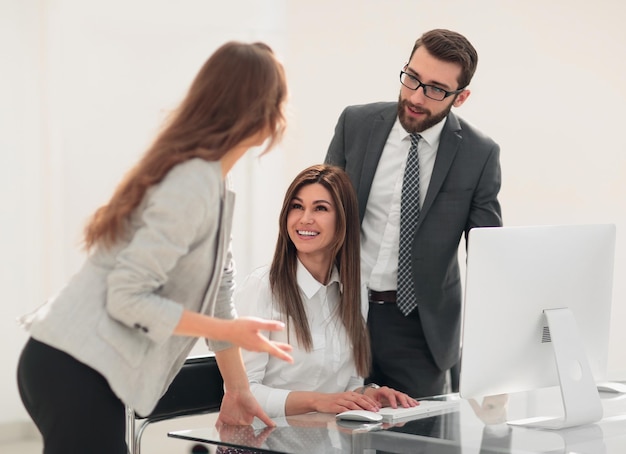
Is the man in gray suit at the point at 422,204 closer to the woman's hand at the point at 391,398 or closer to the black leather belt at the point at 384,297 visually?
the black leather belt at the point at 384,297

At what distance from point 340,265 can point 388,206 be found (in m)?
0.30

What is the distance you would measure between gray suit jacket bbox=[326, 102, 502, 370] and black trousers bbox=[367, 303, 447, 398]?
5cm

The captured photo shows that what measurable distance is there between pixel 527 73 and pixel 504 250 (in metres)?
2.64

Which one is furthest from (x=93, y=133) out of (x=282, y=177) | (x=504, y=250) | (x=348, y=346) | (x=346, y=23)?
(x=504, y=250)

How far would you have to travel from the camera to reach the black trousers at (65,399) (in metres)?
1.64

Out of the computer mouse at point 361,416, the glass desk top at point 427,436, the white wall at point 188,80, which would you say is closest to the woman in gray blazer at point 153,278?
the glass desk top at point 427,436

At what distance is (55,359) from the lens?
5.38 feet

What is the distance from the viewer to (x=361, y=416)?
6.84 feet

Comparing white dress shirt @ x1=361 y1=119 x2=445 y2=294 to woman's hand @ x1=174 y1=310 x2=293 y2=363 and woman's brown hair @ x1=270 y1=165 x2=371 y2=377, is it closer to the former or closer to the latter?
woman's brown hair @ x1=270 y1=165 x2=371 y2=377

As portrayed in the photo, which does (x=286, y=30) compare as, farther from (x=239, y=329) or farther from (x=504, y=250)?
(x=239, y=329)

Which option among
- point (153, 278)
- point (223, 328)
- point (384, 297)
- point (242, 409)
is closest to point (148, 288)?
point (153, 278)

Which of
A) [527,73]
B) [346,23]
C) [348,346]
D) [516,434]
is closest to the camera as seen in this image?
[516,434]

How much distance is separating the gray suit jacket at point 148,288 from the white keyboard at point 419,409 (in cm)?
62

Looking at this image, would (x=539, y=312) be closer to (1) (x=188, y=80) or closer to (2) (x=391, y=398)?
(2) (x=391, y=398)
